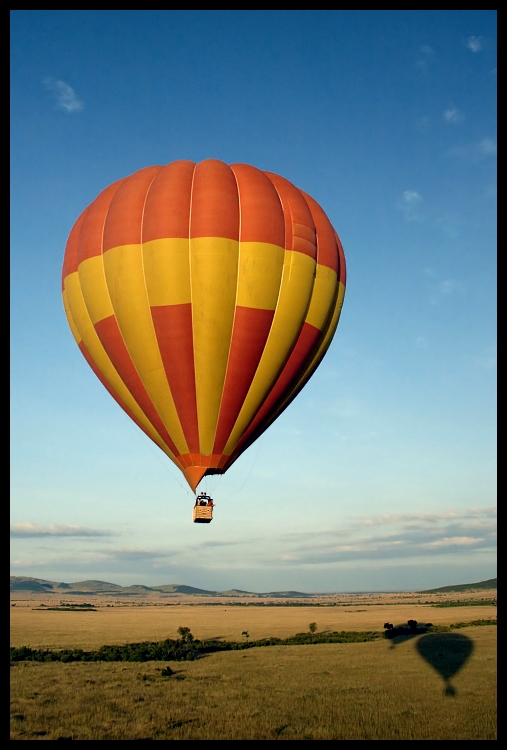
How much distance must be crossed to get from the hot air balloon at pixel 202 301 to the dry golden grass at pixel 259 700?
8.34 meters

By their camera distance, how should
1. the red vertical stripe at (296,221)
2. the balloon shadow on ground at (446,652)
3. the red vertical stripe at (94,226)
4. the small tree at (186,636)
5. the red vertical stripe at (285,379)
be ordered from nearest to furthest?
the red vertical stripe at (296,221), the red vertical stripe at (285,379), the red vertical stripe at (94,226), the balloon shadow on ground at (446,652), the small tree at (186,636)

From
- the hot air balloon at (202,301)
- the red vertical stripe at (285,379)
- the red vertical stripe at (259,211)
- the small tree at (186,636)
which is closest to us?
the hot air balloon at (202,301)

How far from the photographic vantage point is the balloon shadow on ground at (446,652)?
30427 mm

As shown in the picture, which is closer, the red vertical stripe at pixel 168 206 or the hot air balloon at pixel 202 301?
the hot air balloon at pixel 202 301

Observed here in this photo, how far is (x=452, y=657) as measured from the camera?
3509 centimetres

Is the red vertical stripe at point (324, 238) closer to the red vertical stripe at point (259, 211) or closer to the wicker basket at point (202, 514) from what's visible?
the red vertical stripe at point (259, 211)

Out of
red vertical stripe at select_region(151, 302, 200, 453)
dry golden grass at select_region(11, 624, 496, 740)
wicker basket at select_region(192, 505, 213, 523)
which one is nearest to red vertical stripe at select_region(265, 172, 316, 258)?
red vertical stripe at select_region(151, 302, 200, 453)

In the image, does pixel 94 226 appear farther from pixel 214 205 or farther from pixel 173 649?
pixel 173 649

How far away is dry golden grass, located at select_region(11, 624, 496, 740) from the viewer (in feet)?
64.1


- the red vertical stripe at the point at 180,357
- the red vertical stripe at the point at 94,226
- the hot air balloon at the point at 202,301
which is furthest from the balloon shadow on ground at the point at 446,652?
the red vertical stripe at the point at 94,226

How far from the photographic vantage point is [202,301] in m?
19.7

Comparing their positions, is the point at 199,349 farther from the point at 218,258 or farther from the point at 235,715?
the point at 235,715
